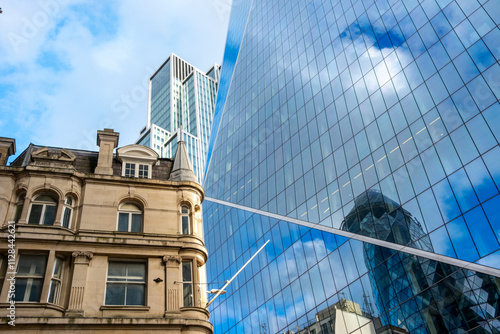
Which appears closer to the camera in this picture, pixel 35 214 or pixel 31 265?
pixel 31 265

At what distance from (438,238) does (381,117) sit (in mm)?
14908

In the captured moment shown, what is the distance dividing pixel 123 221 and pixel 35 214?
150 inches

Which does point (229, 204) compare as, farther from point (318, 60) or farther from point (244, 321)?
point (318, 60)

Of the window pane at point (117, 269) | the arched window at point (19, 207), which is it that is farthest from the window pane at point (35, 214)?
the window pane at point (117, 269)

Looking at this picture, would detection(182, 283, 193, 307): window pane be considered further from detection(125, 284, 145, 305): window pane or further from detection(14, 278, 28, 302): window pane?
detection(14, 278, 28, 302): window pane

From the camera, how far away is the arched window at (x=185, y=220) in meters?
20.7

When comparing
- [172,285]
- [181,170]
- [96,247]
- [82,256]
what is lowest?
[172,285]

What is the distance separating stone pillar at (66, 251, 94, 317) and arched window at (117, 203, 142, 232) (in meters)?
2.17

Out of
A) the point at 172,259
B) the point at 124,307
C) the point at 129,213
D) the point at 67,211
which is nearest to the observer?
the point at 124,307

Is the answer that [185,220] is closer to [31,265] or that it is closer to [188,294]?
[188,294]

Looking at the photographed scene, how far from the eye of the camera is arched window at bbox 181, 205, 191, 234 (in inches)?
813

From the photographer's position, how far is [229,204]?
2621 inches

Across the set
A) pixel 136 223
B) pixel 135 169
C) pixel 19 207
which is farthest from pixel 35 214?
pixel 135 169

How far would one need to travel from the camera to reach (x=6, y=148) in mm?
22125
